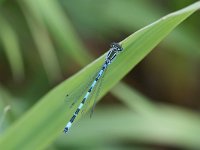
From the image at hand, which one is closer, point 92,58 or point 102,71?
point 102,71

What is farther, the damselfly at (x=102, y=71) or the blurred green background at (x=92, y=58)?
the blurred green background at (x=92, y=58)

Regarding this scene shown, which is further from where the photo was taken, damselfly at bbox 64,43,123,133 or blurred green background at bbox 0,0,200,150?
blurred green background at bbox 0,0,200,150

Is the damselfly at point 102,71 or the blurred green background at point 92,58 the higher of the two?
the blurred green background at point 92,58

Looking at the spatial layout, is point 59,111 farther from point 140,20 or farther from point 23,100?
point 140,20

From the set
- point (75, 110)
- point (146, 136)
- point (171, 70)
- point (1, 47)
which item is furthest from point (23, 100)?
point (75, 110)

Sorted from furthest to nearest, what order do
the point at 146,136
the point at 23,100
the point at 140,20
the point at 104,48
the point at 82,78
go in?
the point at 104,48, the point at 140,20, the point at 23,100, the point at 146,136, the point at 82,78

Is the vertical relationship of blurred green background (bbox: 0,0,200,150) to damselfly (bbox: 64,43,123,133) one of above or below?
above

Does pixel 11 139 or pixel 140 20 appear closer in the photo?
pixel 11 139

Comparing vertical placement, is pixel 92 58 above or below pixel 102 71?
above
